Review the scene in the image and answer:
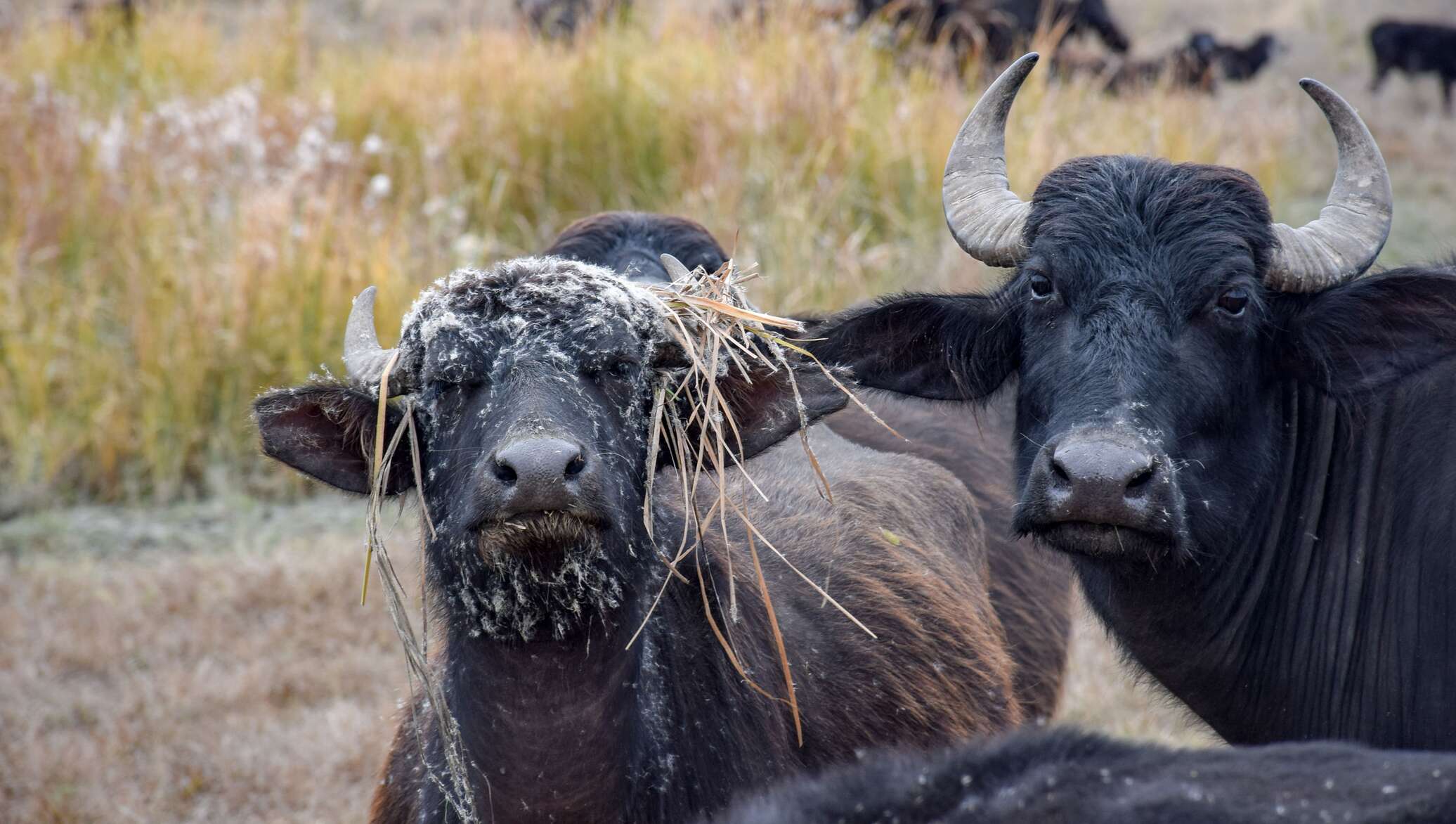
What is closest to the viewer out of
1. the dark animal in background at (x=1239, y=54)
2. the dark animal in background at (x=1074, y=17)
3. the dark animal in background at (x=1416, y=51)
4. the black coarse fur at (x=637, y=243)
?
the black coarse fur at (x=637, y=243)

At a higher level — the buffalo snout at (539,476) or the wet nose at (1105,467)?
the wet nose at (1105,467)

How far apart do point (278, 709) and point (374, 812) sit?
261 centimetres

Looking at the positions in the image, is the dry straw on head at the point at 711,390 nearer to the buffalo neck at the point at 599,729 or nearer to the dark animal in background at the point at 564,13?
the buffalo neck at the point at 599,729

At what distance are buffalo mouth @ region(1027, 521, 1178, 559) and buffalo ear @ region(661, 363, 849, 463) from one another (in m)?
0.63

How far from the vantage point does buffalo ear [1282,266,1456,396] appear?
10.7 ft

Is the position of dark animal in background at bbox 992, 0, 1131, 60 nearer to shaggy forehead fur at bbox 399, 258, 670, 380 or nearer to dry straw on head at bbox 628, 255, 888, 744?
dry straw on head at bbox 628, 255, 888, 744

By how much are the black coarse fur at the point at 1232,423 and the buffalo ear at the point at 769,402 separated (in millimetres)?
318

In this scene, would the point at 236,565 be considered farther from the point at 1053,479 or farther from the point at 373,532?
the point at 1053,479

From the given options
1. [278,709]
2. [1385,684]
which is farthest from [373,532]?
[278,709]

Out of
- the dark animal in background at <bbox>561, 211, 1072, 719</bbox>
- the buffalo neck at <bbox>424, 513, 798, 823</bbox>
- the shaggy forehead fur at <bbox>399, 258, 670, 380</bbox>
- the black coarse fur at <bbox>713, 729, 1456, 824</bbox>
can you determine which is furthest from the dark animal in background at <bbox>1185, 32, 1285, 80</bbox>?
the black coarse fur at <bbox>713, 729, 1456, 824</bbox>

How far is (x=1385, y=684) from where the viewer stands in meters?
3.33

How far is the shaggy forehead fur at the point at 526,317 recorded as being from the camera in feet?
10.3

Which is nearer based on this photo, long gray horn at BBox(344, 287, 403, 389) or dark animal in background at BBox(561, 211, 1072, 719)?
long gray horn at BBox(344, 287, 403, 389)

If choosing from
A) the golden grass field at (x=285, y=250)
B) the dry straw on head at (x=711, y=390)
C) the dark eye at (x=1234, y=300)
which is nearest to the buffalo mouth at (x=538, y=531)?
A: the dry straw on head at (x=711, y=390)
